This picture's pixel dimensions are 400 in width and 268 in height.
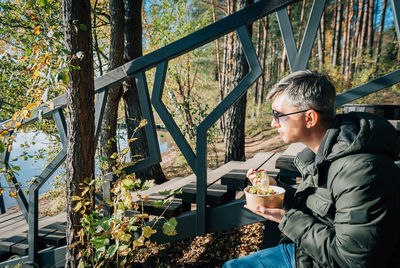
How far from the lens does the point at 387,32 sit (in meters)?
14.6

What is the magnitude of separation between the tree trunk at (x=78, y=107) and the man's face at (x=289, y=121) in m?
1.49

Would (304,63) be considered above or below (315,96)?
above

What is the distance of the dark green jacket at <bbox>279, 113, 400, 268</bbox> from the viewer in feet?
2.96

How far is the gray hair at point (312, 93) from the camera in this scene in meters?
1.23

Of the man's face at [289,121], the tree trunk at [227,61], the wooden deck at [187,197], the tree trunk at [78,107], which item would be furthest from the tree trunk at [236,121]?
the tree trunk at [227,61]

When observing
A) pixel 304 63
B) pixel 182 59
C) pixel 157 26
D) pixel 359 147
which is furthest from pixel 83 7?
pixel 182 59

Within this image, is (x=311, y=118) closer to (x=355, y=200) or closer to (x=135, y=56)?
(x=355, y=200)

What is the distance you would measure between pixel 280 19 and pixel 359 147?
1122mm

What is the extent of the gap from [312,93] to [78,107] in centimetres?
172

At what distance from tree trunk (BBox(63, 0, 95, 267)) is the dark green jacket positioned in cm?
165

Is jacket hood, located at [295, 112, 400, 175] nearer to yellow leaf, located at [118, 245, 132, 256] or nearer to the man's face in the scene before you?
the man's face

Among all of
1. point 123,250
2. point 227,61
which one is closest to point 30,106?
point 123,250

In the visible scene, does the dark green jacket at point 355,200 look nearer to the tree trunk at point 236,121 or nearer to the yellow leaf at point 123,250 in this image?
the yellow leaf at point 123,250

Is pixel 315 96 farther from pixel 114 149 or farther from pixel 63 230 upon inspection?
pixel 114 149
